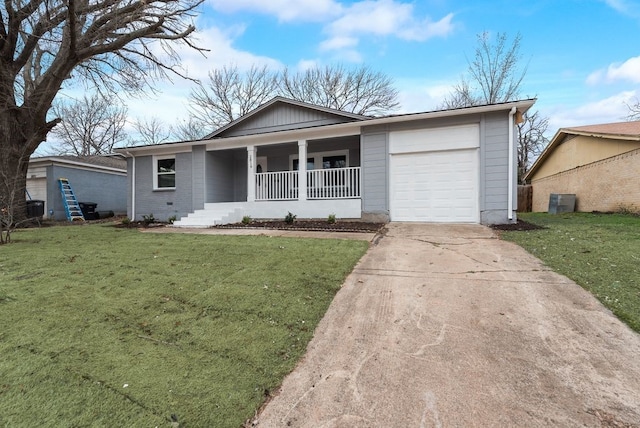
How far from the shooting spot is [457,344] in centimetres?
245

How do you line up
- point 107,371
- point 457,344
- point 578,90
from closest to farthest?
point 107,371
point 457,344
point 578,90

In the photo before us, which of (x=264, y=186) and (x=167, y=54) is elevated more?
(x=167, y=54)

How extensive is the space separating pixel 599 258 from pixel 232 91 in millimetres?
25912

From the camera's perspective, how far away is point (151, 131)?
31.3 metres

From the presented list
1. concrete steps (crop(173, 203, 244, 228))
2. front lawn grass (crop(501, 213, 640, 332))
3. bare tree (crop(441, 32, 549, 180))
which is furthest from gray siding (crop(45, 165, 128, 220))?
bare tree (crop(441, 32, 549, 180))

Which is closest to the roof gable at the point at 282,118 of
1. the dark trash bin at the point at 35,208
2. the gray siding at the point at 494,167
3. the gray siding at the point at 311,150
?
the gray siding at the point at 311,150

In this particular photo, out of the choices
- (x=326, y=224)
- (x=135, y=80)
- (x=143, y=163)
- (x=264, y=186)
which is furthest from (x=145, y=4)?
(x=326, y=224)

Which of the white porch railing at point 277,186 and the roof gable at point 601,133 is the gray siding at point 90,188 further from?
the roof gable at point 601,133

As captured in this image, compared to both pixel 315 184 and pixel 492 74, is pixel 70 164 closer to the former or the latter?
pixel 315 184

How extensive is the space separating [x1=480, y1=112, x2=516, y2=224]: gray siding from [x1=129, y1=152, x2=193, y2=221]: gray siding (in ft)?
32.8

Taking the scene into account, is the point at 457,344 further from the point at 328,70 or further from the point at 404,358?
the point at 328,70

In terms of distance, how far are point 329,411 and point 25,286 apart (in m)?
3.97

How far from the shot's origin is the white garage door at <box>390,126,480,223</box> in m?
8.29

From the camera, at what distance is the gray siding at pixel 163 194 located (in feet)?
38.7
